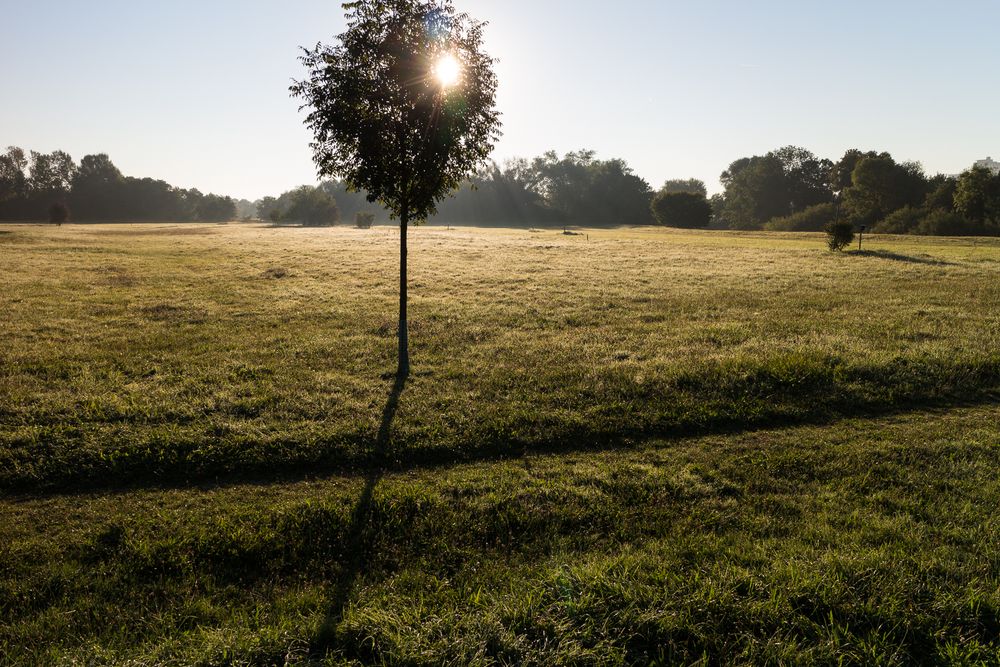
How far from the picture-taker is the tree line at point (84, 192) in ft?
357

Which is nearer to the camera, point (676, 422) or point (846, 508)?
point (846, 508)

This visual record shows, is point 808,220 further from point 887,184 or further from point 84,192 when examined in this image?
point 84,192

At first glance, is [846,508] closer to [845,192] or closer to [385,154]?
[385,154]

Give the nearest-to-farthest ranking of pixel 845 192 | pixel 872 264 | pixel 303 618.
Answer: pixel 303 618
pixel 872 264
pixel 845 192

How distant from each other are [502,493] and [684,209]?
9426 centimetres

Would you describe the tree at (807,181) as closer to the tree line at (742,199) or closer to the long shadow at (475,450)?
the tree line at (742,199)

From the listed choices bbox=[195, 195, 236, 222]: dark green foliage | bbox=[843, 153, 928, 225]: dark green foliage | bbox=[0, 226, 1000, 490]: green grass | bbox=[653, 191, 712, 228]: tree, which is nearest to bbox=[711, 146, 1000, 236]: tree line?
bbox=[843, 153, 928, 225]: dark green foliage

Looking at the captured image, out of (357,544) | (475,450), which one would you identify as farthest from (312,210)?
(357,544)

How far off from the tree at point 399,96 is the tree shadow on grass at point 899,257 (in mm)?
36978

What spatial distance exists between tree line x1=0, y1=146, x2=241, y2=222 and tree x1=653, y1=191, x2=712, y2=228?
109108mm

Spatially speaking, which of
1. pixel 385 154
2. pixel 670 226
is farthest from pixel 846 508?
pixel 670 226

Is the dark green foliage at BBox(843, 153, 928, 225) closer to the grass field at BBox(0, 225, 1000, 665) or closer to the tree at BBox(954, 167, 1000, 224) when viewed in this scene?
the tree at BBox(954, 167, 1000, 224)

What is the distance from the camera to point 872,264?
36906 mm

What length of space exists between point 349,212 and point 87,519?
159m
